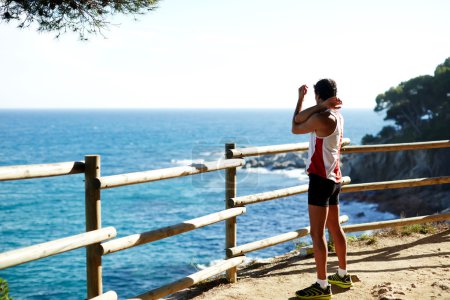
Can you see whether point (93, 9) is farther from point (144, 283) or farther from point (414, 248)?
point (144, 283)

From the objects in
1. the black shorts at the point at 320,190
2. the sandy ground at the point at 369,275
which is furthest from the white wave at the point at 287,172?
the black shorts at the point at 320,190

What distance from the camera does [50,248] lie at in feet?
11.9

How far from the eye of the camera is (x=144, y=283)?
72.9ft

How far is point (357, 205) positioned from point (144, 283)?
2160cm

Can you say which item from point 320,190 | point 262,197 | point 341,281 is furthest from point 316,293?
point 262,197

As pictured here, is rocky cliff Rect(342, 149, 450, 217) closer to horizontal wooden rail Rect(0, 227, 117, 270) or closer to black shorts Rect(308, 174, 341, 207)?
black shorts Rect(308, 174, 341, 207)

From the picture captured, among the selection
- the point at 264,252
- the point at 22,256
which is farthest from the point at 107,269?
the point at 22,256

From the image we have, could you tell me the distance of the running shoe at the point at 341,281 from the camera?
18.0 feet

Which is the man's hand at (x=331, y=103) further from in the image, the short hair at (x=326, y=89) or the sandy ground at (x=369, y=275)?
the sandy ground at (x=369, y=275)

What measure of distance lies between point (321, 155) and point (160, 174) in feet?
4.79

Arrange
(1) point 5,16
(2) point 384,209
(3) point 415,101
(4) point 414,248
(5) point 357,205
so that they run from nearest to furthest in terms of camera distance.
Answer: (1) point 5,16 → (4) point 414,248 → (2) point 384,209 → (5) point 357,205 → (3) point 415,101

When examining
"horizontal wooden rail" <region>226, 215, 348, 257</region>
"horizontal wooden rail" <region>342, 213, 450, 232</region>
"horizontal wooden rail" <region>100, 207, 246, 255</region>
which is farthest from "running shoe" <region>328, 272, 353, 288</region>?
"horizontal wooden rail" <region>342, 213, 450, 232</region>

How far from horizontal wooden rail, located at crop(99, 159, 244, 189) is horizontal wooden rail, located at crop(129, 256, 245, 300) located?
102 cm

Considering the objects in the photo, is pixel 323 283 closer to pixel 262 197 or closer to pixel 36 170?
pixel 262 197
